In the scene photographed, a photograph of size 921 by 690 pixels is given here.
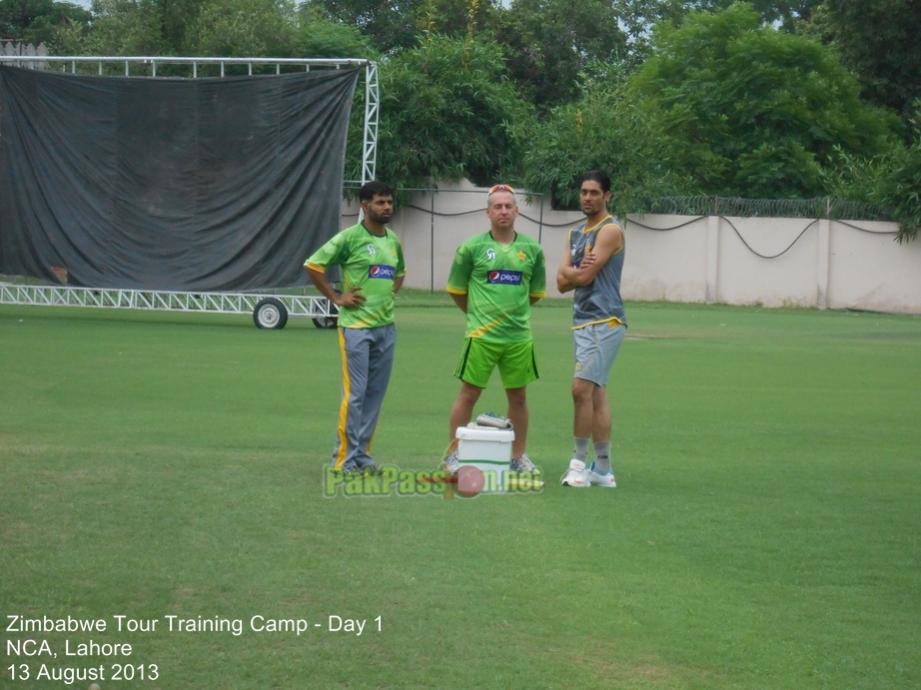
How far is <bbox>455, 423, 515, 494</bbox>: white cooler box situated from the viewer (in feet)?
29.7

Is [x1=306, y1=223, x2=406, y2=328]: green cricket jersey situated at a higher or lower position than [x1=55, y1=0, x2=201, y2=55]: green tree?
lower

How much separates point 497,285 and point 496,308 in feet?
0.49

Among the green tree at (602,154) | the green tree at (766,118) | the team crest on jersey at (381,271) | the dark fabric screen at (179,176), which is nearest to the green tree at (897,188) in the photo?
the green tree at (766,118)

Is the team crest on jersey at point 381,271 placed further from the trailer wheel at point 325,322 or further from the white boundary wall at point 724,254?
the white boundary wall at point 724,254

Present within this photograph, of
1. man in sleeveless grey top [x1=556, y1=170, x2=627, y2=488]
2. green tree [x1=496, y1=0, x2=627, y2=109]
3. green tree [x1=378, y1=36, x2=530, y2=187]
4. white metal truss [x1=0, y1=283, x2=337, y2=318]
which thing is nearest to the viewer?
man in sleeveless grey top [x1=556, y1=170, x2=627, y2=488]

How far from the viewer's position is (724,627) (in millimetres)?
6270

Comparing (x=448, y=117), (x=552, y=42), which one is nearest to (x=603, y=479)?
(x=448, y=117)

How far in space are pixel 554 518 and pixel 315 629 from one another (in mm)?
2670

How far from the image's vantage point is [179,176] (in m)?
24.2

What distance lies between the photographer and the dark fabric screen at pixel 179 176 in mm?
23844

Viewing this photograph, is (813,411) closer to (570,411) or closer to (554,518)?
(570,411)

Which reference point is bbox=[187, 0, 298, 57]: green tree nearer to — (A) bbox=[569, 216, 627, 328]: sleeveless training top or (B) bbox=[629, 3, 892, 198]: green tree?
(B) bbox=[629, 3, 892, 198]: green tree

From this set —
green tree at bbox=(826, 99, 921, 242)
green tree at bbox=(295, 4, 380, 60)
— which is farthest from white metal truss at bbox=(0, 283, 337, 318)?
green tree at bbox=(295, 4, 380, 60)

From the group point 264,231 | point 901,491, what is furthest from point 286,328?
point 901,491
